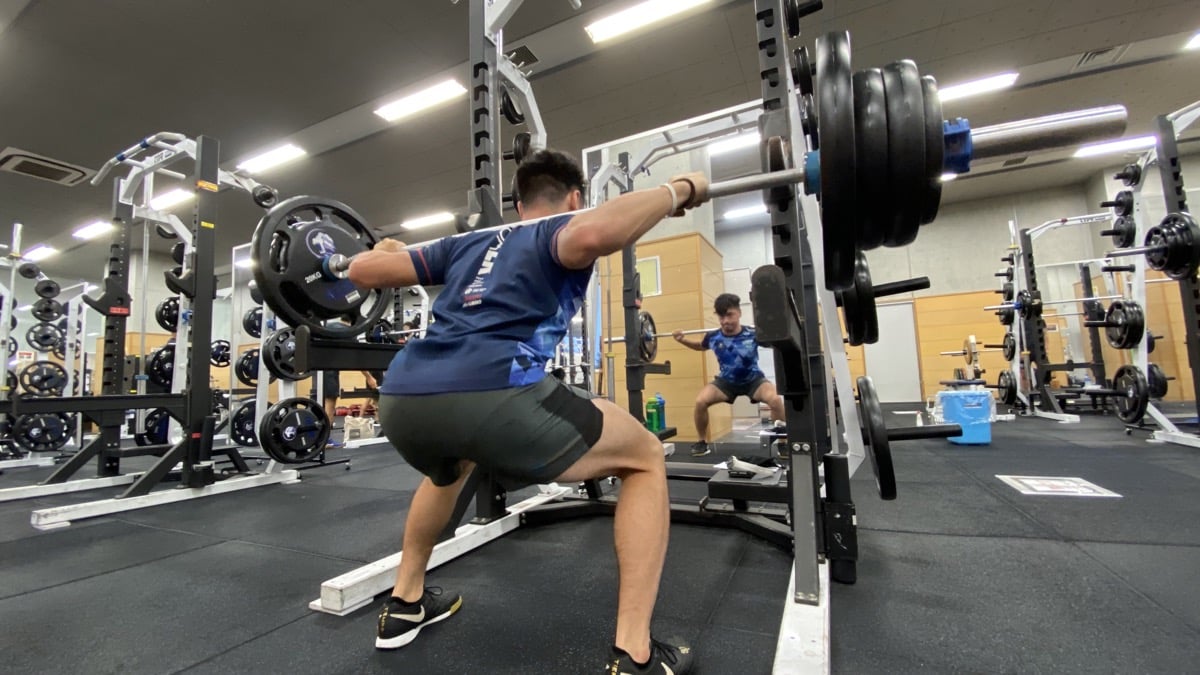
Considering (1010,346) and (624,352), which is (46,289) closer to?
(624,352)

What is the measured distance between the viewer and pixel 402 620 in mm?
1054

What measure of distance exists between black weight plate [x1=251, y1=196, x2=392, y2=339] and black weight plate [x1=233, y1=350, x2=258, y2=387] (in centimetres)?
308

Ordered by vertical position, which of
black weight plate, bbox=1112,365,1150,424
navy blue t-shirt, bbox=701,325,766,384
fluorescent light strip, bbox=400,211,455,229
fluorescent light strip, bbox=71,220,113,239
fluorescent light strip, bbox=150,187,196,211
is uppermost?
fluorescent light strip, bbox=150,187,196,211

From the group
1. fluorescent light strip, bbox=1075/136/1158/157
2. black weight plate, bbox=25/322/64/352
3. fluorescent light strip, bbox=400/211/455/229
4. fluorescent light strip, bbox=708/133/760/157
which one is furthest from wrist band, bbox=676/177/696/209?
fluorescent light strip, bbox=1075/136/1158/157

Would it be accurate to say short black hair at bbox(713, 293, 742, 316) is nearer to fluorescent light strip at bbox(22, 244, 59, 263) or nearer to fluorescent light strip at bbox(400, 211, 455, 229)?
fluorescent light strip at bbox(400, 211, 455, 229)

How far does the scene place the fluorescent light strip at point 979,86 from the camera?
4.71 m

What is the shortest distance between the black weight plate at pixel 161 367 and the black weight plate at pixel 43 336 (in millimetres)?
1561

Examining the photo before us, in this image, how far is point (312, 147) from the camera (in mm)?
5488

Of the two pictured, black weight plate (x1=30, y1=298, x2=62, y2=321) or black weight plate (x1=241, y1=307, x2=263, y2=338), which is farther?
→ black weight plate (x1=241, y1=307, x2=263, y2=338)

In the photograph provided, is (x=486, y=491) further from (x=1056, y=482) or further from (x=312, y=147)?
(x=312, y=147)

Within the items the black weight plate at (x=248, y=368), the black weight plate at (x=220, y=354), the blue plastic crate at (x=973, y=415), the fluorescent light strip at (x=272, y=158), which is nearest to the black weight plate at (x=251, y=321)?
the black weight plate at (x=220, y=354)

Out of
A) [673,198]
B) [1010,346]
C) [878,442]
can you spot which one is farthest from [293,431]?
[1010,346]

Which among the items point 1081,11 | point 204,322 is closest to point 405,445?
point 204,322

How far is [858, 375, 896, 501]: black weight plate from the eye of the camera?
118 cm
